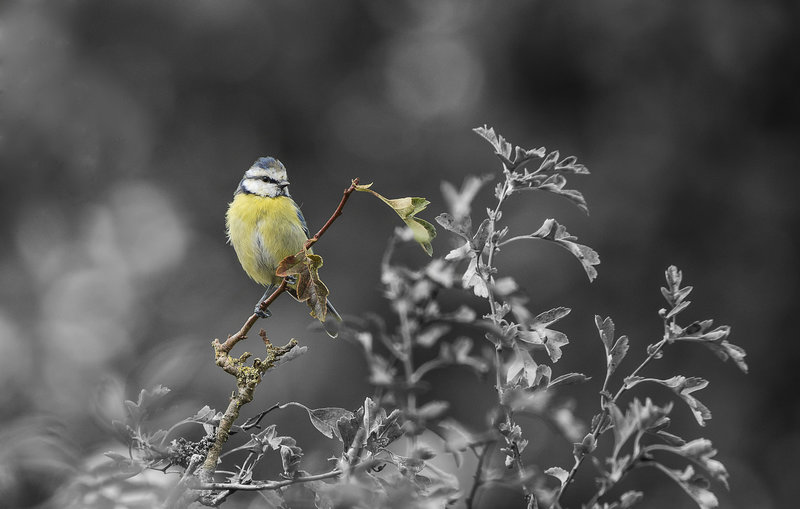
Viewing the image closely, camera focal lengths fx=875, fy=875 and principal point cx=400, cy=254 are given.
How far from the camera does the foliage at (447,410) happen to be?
1.06 meters

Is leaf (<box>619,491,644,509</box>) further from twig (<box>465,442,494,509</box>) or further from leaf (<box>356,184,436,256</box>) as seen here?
leaf (<box>356,184,436,256</box>)

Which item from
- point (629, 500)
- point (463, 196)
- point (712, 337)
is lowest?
point (629, 500)

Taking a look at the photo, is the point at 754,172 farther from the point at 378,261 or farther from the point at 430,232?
the point at 430,232

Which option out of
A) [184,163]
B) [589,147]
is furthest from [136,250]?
[589,147]

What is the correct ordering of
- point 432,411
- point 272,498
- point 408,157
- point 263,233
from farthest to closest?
1. point 408,157
2. point 263,233
3. point 272,498
4. point 432,411

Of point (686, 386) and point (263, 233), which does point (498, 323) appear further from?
point (263, 233)

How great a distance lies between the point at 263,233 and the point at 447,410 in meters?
2.56

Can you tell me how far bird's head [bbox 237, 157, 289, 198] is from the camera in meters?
3.74

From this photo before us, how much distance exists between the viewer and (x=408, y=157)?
34.0 feet

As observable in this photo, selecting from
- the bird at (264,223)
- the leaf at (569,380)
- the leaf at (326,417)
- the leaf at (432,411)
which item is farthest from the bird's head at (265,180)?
the leaf at (432,411)

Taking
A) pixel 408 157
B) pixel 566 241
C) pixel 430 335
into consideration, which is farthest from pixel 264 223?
pixel 408 157

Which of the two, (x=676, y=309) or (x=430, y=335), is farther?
(x=676, y=309)

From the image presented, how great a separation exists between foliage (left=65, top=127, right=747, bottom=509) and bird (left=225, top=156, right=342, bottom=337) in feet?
6.22

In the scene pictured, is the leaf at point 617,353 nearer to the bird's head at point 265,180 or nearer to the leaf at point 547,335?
the leaf at point 547,335
